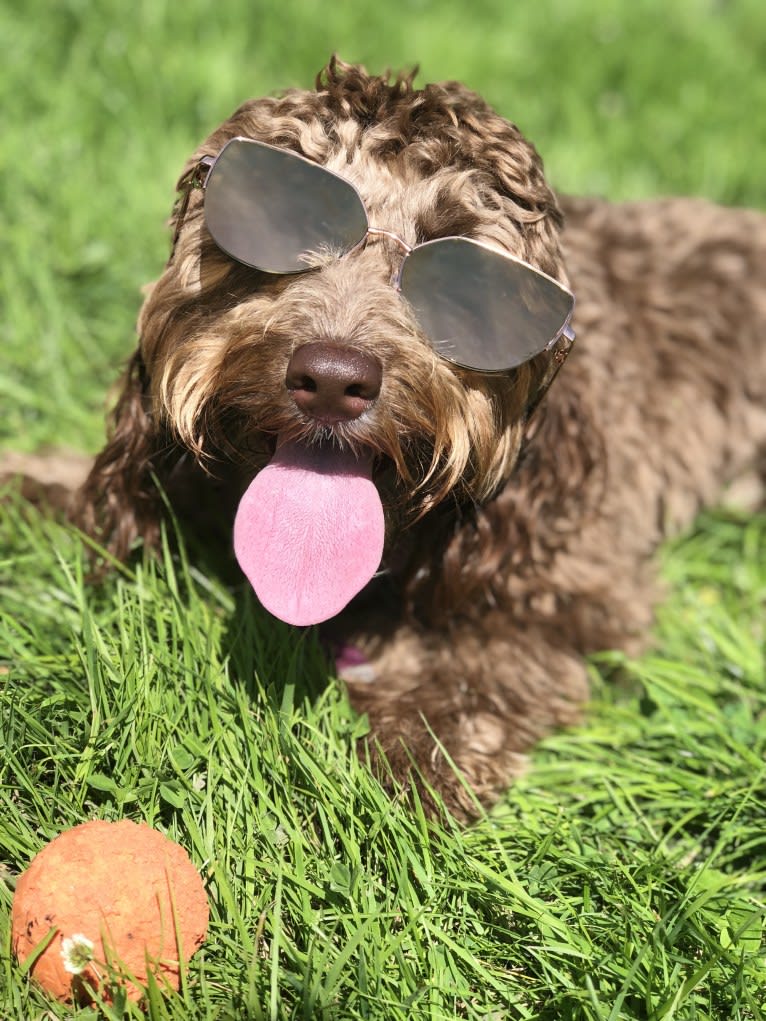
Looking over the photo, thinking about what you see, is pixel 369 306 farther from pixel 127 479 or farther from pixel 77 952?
pixel 77 952

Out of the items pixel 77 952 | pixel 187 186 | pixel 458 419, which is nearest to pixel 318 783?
pixel 77 952

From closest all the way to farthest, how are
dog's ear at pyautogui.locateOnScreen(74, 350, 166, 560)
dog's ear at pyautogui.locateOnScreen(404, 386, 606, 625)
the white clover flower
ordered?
the white clover flower
dog's ear at pyautogui.locateOnScreen(74, 350, 166, 560)
dog's ear at pyautogui.locateOnScreen(404, 386, 606, 625)

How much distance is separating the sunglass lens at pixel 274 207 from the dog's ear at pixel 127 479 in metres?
0.49

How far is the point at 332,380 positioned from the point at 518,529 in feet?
3.19

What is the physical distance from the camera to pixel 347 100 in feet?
8.83

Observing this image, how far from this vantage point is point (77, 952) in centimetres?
200

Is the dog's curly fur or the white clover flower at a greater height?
the dog's curly fur

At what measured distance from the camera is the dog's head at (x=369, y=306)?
253 cm

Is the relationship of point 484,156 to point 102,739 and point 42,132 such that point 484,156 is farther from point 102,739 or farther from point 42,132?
point 42,132

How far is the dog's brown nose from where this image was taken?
2.40 m

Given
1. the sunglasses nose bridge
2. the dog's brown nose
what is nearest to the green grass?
the dog's brown nose

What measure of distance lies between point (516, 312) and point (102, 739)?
4.45ft

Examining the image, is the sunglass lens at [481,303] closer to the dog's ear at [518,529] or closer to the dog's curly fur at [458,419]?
the dog's curly fur at [458,419]

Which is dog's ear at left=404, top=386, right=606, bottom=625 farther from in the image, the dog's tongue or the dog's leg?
the dog's tongue
